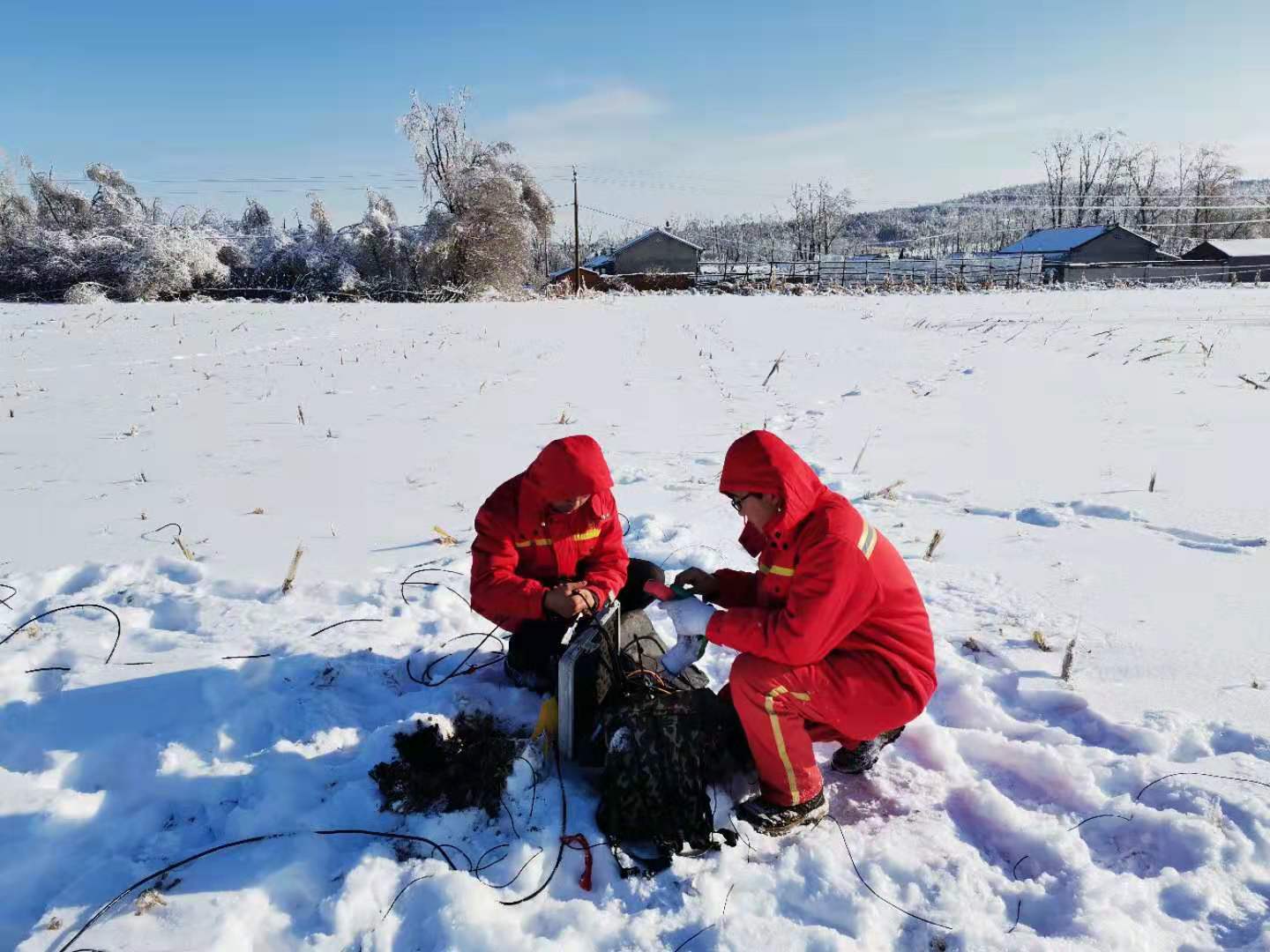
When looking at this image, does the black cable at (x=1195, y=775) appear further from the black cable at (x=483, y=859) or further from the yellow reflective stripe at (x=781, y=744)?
the black cable at (x=483, y=859)

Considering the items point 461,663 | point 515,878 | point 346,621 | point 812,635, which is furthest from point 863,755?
point 346,621

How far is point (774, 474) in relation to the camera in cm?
231

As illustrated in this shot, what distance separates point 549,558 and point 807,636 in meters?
1.28

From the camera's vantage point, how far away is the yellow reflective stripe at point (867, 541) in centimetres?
229

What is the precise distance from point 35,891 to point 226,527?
9.94ft

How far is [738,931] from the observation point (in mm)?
2041

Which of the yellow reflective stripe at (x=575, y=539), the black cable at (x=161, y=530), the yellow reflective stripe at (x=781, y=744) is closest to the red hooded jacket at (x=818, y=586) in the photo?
the yellow reflective stripe at (x=781, y=744)

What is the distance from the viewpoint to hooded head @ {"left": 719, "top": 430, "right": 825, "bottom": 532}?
7.60ft

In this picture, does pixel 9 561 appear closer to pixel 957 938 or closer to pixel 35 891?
pixel 35 891

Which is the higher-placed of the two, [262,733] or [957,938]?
[262,733]

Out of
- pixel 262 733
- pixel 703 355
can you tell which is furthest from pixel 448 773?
pixel 703 355

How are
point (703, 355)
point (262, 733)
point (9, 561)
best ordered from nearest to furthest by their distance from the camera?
point (262, 733) → point (9, 561) → point (703, 355)

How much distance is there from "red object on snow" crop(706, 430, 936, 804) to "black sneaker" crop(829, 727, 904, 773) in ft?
0.77

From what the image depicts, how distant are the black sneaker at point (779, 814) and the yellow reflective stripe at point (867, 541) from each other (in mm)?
839
